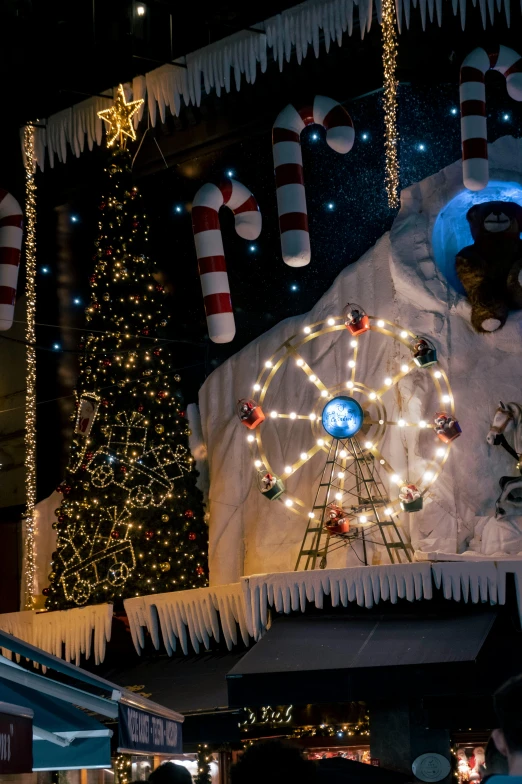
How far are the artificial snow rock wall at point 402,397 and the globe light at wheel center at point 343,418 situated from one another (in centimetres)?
105

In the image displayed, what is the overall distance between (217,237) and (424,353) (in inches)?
98.9

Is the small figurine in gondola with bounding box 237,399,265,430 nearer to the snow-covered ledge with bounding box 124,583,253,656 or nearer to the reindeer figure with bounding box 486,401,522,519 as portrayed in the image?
the snow-covered ledge with bounding box 124,583,253,656

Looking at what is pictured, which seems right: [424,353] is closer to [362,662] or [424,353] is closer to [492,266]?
[492,266]

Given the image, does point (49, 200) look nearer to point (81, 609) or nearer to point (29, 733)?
point (81, 609)

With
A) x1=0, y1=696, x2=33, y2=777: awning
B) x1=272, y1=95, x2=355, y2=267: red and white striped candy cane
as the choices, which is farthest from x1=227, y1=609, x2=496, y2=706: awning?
x1=0, y1=696, x2=33, y2=777: awning

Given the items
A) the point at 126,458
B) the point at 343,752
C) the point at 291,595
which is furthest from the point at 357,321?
the point at 343,752

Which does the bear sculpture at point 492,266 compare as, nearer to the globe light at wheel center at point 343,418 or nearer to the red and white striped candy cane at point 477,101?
the red and white striped candy cane at point 477,101

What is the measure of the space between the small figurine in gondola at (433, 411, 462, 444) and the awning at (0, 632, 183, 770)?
17.6ft

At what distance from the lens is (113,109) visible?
13.5 metres

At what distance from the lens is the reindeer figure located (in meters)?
11.0

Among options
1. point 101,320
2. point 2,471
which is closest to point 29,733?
point 101,320

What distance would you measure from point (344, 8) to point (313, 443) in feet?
14.1

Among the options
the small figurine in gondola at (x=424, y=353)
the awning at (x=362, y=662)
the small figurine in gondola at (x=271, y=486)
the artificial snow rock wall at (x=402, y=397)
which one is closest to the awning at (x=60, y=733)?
the awning at (x=362, y=662)

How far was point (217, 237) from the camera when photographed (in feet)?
39.8
